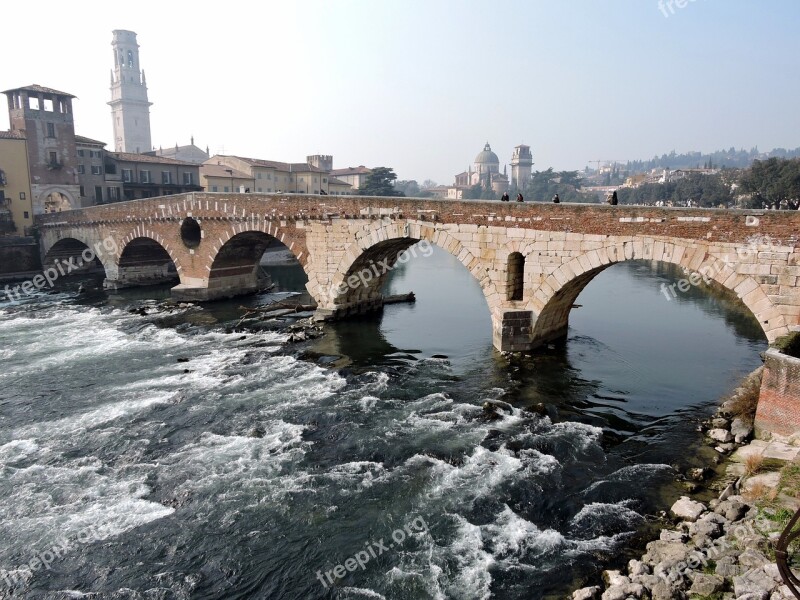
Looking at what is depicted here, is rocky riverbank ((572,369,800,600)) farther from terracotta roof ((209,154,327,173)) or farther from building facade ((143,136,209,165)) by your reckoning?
building facade ((143,136,209,165))

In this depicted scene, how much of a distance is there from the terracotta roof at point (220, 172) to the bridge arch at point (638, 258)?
45.6m

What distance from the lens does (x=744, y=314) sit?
2662cm

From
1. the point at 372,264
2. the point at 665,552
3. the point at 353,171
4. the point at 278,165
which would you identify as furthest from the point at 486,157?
the point at 665,552

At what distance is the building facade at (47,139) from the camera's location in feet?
152

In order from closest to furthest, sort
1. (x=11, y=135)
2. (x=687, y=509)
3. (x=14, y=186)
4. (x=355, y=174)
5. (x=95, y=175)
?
(x=687, y=509) < (x=14, y=186) < (x=11, y=135) < (x=95, y=175) < (x=355, y=174)

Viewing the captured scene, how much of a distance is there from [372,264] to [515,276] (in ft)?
27.0

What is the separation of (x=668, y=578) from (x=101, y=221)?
37.7 meters

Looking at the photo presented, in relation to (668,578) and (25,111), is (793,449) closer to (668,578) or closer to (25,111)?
(668,578)

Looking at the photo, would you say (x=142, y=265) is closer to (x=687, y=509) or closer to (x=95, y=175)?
(x=95, y=175)

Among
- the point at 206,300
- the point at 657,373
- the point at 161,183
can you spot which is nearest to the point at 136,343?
the point at 206,300

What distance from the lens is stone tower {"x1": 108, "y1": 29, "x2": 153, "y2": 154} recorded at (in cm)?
10050

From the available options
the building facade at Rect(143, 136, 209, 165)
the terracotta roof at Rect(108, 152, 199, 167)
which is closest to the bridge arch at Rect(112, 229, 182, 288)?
the terracotta roof at Rect(108, 152, 199, 167)

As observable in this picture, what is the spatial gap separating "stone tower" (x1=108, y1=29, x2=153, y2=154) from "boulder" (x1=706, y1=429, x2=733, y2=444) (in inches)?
4115

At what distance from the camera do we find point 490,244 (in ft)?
65.3
